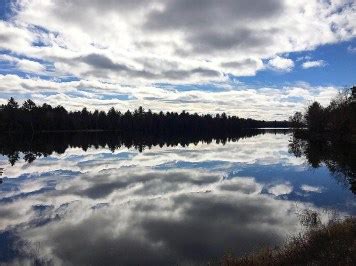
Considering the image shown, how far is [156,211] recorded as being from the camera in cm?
2542

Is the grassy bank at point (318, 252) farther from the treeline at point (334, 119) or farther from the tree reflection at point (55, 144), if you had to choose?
the treeline at point (334, 119)

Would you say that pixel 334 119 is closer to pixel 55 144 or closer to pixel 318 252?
pixel 55 144

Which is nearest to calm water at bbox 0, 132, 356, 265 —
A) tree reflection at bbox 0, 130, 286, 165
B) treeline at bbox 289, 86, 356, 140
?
tree reflection at bbox 0, 130, 286, 165

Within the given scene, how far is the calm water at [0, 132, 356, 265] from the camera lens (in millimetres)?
17594

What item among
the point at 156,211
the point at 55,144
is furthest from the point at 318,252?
the point at 55,144

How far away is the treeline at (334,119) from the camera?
96000mm

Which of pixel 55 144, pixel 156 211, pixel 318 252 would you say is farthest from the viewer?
pixel 55 144

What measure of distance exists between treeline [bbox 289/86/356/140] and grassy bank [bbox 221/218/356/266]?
258 ft

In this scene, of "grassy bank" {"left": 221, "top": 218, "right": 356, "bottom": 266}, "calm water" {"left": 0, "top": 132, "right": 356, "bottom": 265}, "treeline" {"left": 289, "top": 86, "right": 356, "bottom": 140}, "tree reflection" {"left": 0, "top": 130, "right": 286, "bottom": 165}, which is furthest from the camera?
"treeline" {"left": 289, "top": 86, "right": 356, "bottom": 140}

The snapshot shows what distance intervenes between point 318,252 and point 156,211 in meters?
13.2

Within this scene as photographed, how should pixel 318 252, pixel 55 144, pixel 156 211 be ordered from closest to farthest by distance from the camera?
pixel 318 252, pixel 156 211, pixel 55 144

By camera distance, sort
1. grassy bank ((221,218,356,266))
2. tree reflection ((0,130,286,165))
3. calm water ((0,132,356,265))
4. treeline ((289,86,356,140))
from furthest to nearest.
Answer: treeline ((289,86,356,140)) < tree reflection ((0,130,286,165)) < calm water ((0,132,356,265)) < grassy bank ((221,218,356,266))

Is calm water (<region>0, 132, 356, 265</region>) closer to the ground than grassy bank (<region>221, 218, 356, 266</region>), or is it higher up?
closer to the ground

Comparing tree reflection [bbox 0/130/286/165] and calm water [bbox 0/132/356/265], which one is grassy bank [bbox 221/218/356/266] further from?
tree reflection [bbox 0/130/286/165]
